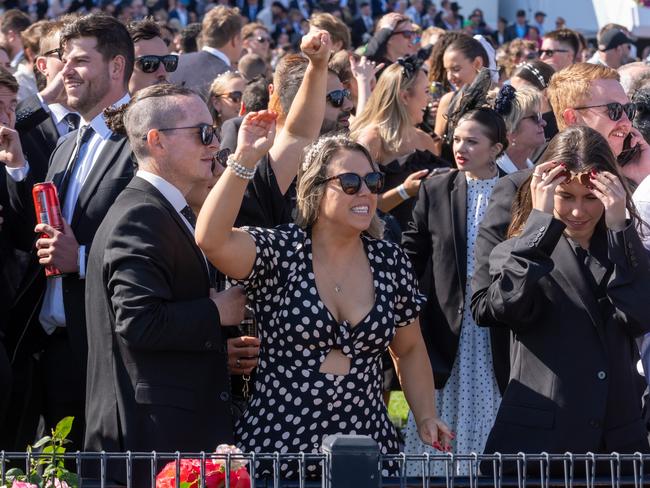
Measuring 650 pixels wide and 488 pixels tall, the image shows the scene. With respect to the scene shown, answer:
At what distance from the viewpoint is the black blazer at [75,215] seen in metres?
4.84

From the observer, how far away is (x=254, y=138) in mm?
3949

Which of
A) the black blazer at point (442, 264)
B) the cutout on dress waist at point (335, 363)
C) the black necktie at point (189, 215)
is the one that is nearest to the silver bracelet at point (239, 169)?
the black necktie at point (189, 215)

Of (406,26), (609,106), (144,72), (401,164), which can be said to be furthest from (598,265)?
(406,26)

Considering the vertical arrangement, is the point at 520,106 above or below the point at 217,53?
below

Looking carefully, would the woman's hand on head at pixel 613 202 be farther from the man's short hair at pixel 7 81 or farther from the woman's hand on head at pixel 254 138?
the man's short hair at pixel 7 81

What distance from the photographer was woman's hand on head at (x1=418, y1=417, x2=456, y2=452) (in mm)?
4188

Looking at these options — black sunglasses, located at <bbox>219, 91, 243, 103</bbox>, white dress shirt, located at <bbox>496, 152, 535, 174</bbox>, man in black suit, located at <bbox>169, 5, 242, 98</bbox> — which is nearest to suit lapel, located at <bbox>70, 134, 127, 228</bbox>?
white dress shirt, located at <bbox>496, 152, 535, 174</bbox>

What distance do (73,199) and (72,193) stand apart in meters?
0.03

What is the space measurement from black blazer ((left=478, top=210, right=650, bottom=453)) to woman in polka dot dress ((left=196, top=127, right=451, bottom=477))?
34 cm

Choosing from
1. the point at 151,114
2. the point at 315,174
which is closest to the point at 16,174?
the point at 151,114

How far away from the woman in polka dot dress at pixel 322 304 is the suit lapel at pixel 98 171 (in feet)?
3.47

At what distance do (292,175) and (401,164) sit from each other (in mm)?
1852

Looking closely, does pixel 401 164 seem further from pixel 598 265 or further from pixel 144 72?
pixel 598 265

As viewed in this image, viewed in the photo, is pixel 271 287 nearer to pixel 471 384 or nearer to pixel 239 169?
pixel 239 169
